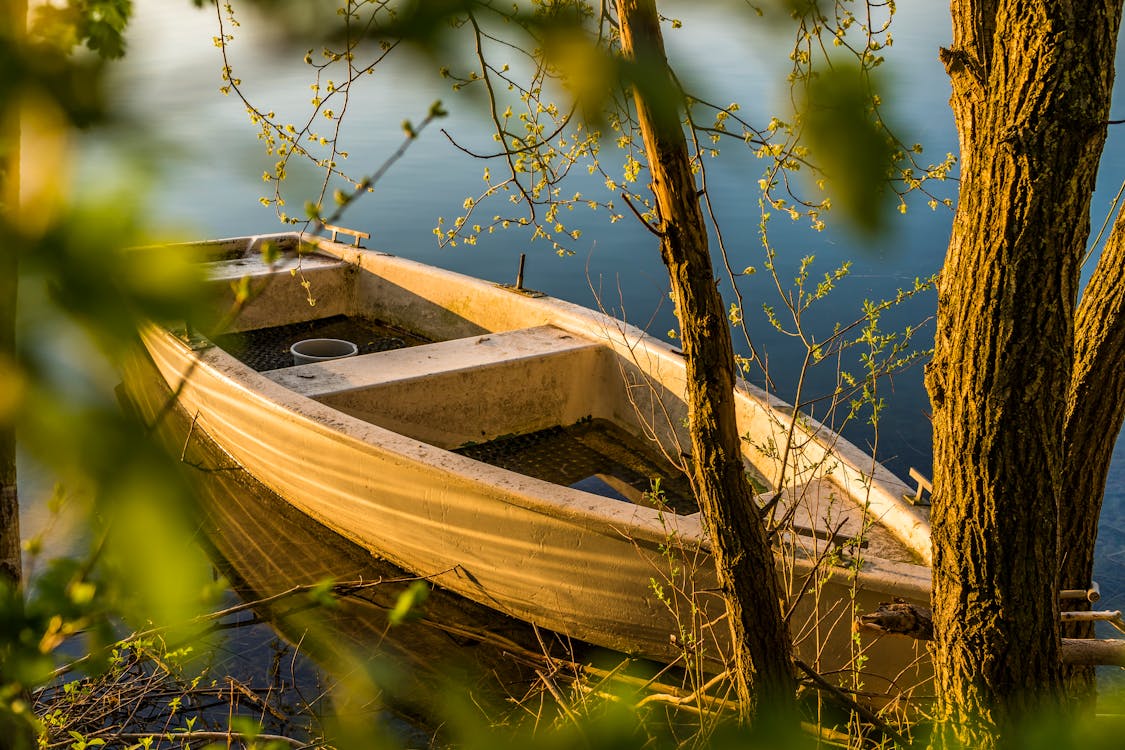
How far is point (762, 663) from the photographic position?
1836 millimetres

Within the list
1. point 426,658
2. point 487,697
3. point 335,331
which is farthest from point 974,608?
point 335,331

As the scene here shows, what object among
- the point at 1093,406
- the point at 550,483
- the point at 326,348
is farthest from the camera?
the point at 326,348

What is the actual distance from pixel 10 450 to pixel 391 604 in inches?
142

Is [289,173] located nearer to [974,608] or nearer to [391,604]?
[974,608]

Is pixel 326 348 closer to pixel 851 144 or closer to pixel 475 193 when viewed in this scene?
pixel 851 144

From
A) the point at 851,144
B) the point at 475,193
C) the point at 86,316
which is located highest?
the point at 475,193

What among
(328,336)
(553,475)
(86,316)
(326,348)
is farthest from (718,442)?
(328,336)

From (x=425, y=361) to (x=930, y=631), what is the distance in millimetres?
2921

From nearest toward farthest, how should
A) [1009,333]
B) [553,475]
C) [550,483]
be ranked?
[1009,333]
[550,483]
[553,475]

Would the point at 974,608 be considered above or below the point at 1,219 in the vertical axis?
below

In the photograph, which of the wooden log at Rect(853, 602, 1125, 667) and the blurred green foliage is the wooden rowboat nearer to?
the wooden log at Rect(853, 602, 1125, 667)

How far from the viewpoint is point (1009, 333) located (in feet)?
5.30

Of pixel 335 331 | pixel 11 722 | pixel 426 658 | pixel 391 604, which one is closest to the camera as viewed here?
pixel 11 722

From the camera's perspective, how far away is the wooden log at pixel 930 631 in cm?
179
